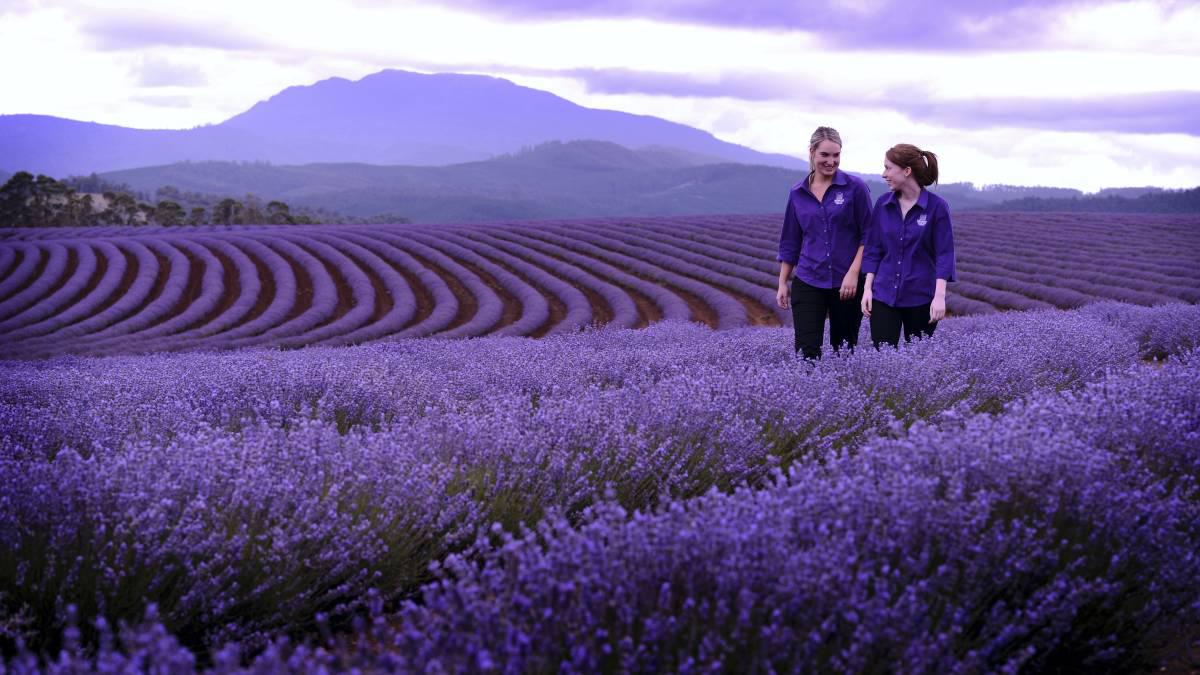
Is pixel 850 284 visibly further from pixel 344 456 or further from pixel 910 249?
pixel 344 456

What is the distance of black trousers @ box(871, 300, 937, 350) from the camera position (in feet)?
16.6

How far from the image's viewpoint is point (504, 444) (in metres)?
2.99

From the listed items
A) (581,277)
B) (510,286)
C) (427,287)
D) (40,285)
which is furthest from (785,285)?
(40,285)

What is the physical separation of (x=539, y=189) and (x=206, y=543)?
174161 millimetres

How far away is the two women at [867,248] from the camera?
4887 mm

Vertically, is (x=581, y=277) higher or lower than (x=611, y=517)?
lower

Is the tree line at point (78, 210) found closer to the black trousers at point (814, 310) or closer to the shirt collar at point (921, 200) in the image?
the black trousers at point (814, 310)

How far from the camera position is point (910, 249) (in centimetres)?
491

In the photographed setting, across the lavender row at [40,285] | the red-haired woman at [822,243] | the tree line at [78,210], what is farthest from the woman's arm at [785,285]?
the tree line at [78,210]

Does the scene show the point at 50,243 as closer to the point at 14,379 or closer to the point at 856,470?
the point at 14,379

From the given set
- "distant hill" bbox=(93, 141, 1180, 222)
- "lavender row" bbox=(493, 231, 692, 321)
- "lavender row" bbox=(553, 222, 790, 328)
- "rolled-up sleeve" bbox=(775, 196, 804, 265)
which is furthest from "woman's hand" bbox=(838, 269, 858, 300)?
"distant hill" bbox=(93, 141, 1180, 222)

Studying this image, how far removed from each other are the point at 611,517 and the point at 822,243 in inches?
136

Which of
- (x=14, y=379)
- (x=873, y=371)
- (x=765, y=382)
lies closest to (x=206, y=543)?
(x=765, y=382)

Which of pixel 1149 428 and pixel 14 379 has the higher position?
pixel 1149 428
